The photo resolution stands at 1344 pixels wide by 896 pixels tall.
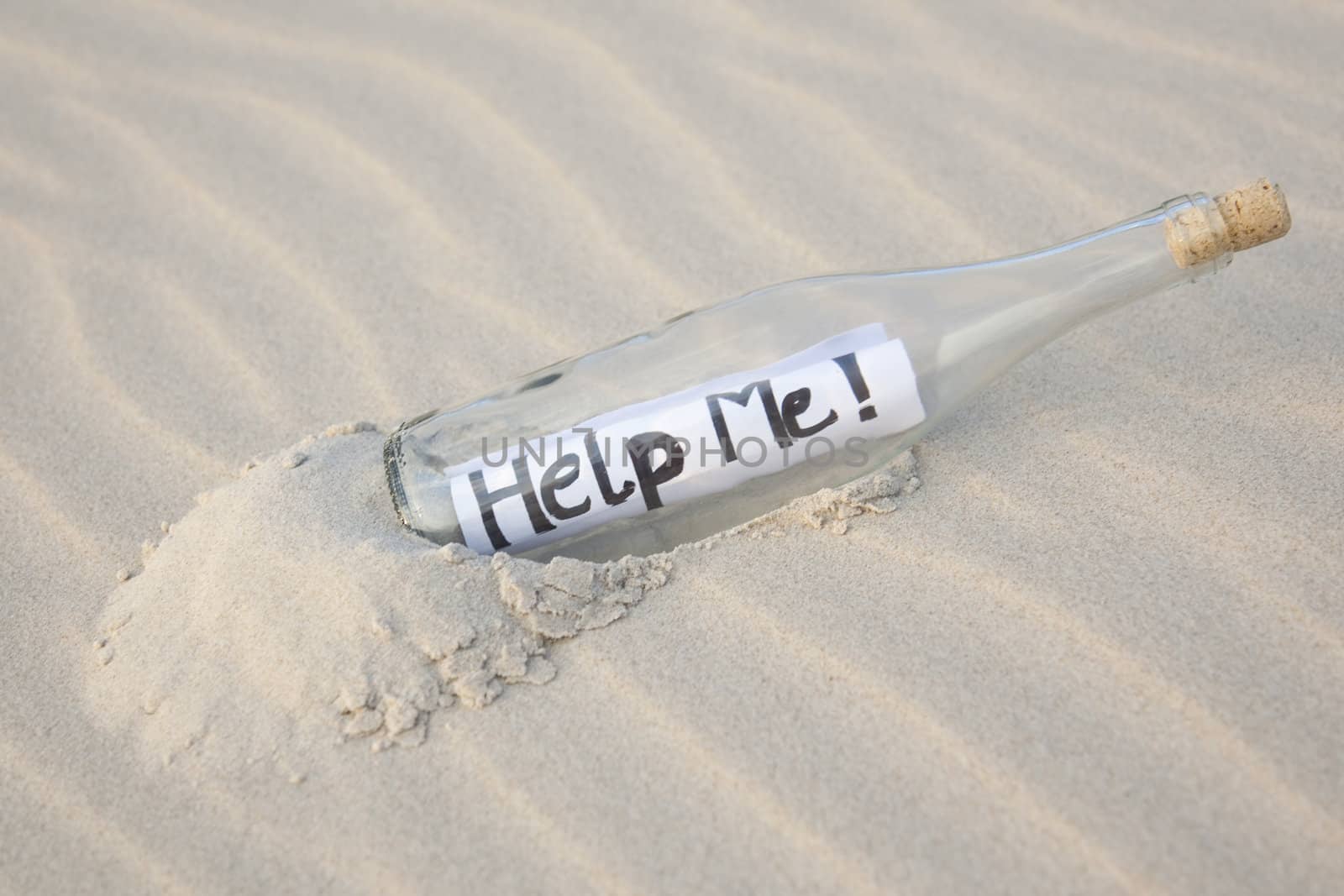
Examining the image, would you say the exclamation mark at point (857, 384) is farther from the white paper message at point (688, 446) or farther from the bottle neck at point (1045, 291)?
the bottle neck at point (1045, 291)

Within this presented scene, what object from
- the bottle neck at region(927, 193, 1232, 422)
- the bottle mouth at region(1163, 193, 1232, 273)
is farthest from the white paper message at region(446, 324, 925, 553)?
the bottle mouth at region(1163, 193, 1232, 273)

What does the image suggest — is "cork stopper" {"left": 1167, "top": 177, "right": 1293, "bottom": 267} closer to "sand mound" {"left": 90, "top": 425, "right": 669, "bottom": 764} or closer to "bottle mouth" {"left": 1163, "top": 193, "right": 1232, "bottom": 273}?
"bottle mouth" {"left": 1163, "top": 193, "right": 1232, "bottom": 273}

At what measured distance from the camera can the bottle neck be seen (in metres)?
1.45

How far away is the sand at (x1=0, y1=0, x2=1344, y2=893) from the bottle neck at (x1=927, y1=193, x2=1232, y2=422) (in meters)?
0.10

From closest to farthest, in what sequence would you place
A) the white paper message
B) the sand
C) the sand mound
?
the sand
the sand mound
the white paper message

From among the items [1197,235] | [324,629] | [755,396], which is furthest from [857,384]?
[324,629]

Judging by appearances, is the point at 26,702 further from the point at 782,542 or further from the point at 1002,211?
the point at 1002,211

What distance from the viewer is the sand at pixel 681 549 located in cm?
112

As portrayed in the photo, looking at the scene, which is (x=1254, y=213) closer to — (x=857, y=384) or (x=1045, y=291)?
(x=1045, y=291)

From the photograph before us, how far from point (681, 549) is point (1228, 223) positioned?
2.48 feet

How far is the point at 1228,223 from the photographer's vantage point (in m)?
1.36

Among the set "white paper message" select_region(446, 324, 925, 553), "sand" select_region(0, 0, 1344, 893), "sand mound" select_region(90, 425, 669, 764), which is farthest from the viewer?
"white paper message" select_region(446, 324, 925, 553)

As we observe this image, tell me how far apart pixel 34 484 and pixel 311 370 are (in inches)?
17.4

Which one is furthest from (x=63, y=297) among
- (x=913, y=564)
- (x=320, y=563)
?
(x=913, y=564)
